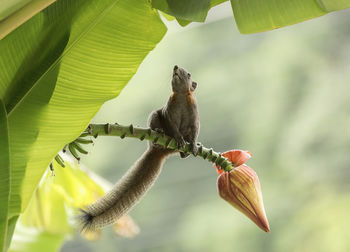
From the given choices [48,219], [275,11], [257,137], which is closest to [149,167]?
[275,11]

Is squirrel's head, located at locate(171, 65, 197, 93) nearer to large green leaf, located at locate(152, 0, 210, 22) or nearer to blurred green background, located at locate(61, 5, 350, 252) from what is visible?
large green leaf, located at locate(152, 0, 210, 22)

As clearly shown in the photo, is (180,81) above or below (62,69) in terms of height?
below

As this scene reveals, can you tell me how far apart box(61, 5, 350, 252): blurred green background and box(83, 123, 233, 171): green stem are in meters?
3.18

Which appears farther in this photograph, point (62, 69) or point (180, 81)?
point (180, 81)

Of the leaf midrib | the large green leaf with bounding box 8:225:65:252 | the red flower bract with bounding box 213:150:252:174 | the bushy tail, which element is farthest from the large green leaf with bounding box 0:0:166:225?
the large green leaf with bounding box 8:225:65:252

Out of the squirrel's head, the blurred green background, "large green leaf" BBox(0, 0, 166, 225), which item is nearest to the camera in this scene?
"large green leaf" BBox(0, 0, 166, 225)

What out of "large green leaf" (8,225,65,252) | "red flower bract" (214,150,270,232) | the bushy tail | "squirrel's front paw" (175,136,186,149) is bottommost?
"large green leaf" (8,225,65,252)

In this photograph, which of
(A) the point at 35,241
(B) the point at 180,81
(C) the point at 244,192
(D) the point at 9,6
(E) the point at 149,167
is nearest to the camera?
(D) the point at 9,6

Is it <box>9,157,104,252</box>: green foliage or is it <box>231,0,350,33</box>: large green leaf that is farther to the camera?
<box>9,157,104,252</box>: green foliage

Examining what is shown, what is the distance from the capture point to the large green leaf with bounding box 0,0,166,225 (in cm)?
73

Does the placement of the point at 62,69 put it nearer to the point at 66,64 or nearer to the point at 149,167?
the point at 66,64

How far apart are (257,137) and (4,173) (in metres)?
3.67

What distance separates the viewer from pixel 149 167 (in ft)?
2.83

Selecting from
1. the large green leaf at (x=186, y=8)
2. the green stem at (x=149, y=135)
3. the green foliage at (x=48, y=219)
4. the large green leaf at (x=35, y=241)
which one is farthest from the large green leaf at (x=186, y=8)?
the large green leaf at (x=35, y=241)
